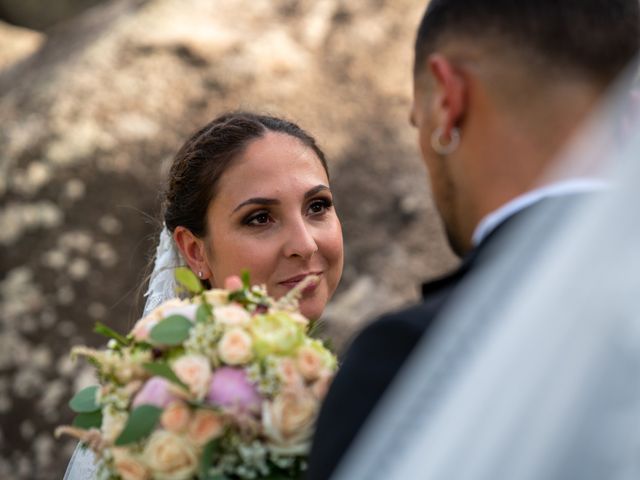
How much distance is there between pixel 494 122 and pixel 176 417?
94cm

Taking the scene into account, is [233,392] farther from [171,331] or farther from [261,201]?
[261,201]

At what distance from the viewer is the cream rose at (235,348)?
2.12m

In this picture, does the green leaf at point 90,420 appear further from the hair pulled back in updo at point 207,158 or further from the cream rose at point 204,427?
the hair pulled back in updo at point 207,158

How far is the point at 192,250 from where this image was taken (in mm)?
3766

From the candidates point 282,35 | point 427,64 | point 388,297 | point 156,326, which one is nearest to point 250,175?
point 156,326

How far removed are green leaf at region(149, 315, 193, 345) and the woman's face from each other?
1213mm

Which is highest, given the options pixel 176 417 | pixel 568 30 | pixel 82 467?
pixel 568 30

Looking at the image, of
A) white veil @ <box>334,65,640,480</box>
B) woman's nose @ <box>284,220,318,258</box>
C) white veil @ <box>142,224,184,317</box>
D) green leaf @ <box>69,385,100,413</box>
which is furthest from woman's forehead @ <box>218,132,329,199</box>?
white veil @ <box>334,65,640,480</box>

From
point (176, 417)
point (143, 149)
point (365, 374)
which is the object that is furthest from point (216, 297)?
point (143, 149)

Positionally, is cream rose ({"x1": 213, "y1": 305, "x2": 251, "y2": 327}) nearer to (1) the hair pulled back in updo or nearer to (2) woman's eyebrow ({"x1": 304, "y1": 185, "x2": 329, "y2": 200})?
(2) woman's eyebrow ({"x1": 304, "y1": 185, "x2": 329, "y2": 200})

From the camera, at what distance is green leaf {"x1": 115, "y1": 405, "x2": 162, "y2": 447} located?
2.09 meters

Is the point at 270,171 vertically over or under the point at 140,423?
over

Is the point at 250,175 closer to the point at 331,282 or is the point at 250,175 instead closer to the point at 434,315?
the point at 331,282

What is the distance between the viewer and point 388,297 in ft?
27.6
